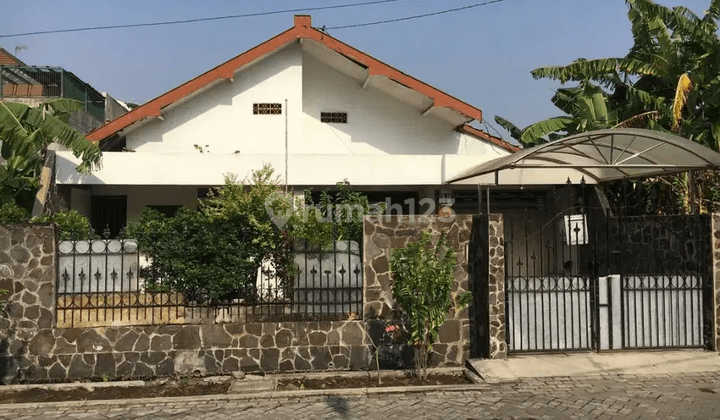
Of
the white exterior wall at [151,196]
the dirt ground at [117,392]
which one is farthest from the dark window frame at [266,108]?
the dirt ground at [117,392]

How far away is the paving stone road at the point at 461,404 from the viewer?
7172 mm

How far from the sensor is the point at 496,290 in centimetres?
919

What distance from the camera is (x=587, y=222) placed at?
35.9ft

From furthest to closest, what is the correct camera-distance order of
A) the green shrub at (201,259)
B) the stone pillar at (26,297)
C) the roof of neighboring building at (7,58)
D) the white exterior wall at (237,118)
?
the roof of neighboring building at (7,58) → the white exterior wall at (237,118) → the green shrub at (201,259) → the stone pillar at (26,297)

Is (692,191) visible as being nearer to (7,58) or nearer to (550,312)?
(550,312)

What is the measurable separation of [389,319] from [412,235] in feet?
4.26

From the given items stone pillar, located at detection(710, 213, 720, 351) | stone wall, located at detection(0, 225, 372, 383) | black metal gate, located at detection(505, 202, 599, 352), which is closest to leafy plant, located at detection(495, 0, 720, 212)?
stone pillar, located at detection(710, 213, 720, 351)

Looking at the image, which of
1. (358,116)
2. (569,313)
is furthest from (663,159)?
(358,116)

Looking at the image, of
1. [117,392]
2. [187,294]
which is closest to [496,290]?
[187,294]

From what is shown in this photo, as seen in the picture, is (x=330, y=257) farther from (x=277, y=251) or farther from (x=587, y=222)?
(x=587, y=222)

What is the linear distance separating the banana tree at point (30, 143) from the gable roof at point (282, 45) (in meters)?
1.62

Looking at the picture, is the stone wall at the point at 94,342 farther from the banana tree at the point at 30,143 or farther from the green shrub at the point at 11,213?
the banana tree at the point at 30,143

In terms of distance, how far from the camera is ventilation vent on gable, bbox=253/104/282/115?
54.4 ft

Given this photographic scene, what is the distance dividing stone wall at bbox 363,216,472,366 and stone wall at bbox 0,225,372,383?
1.15 metres
